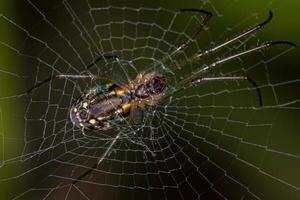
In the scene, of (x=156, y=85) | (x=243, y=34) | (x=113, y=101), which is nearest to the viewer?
(x=243, y=34)

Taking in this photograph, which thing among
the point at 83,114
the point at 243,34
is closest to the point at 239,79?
the point at 243,34

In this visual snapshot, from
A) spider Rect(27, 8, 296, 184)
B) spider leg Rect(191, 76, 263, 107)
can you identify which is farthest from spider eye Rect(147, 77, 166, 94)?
spider leg Rect(191, 76, 263, 107)

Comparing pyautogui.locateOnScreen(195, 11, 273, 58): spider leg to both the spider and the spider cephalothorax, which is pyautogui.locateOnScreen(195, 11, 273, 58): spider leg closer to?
the spider

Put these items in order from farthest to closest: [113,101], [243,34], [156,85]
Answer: [156,85] → [113,101] → [243,34]

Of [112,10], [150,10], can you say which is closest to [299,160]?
[150,10]

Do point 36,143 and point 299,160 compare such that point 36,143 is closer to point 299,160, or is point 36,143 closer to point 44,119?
point 44,119

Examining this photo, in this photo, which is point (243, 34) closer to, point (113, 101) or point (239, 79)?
point (239, 79)

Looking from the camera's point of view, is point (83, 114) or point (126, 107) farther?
point (126, 107)
